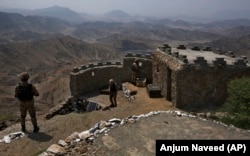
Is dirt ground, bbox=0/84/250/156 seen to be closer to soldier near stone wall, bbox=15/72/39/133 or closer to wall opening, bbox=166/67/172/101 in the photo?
soldier near stone wall, bbox=15/72/39/133

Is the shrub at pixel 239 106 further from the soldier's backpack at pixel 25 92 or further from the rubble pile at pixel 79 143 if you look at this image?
the soldier's backpack at pixel 25 92

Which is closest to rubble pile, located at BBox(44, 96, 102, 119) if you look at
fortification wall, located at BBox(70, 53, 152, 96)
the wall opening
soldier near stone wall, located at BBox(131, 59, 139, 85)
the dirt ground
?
fortification wall, located at BBox(70, 53, 152, 96)

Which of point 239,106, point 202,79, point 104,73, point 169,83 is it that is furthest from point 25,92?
point 104,73

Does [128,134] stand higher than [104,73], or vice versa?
[128,134]

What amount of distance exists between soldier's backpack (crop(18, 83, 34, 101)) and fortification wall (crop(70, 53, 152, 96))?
10.4 m

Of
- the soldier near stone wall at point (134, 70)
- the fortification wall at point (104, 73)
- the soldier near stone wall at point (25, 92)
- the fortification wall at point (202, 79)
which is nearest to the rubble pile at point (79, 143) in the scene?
the soldier near stone wall at point (25, 92)

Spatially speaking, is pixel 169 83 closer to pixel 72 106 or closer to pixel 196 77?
pixel 196 77

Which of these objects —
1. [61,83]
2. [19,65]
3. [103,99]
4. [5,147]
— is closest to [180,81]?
[103,99]

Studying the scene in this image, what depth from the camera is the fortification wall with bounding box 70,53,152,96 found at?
23.9m

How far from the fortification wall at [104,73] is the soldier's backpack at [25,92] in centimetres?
1037

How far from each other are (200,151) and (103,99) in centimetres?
1453

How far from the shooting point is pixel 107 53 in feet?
361

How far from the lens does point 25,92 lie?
13117 mm

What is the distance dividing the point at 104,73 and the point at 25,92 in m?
12.3
